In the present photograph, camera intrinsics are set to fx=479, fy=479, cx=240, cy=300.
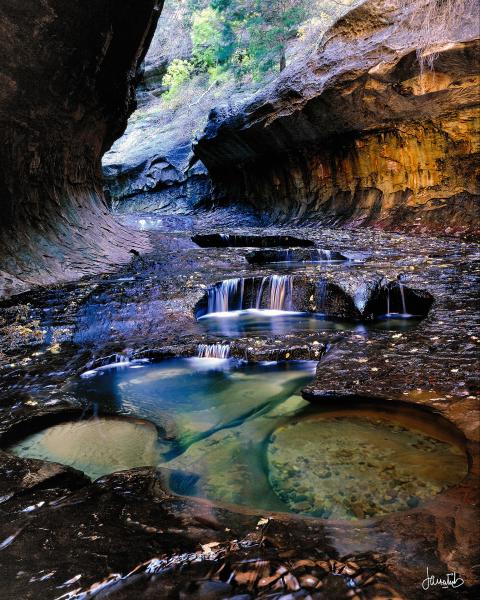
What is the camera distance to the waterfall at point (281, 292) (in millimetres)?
7285

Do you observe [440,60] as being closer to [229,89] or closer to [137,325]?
[137,325]

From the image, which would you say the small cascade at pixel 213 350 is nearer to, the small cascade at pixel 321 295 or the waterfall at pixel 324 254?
the small cascade at pixel 321 295

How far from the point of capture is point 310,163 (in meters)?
15.5

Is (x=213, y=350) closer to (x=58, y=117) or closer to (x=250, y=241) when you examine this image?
(x=58, y=117)

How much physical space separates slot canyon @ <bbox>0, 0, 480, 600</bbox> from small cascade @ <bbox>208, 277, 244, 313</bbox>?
1.8 inches

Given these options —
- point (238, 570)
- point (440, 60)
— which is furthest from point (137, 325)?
point (440, 60)

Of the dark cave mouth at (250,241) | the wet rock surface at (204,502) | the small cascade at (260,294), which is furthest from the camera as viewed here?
the dark cave mouth at (250,241)

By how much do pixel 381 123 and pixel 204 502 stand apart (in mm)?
12056

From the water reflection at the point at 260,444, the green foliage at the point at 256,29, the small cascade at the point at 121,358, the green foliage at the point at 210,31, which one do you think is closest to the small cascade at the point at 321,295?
the water reflection at the point at 260,444

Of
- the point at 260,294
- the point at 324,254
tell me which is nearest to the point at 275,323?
the point at 260,294

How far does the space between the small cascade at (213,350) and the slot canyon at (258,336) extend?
0.02 metres

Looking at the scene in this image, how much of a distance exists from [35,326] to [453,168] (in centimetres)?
1018

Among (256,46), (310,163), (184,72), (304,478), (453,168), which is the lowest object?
(304,478)

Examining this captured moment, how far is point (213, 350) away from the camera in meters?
5.07
